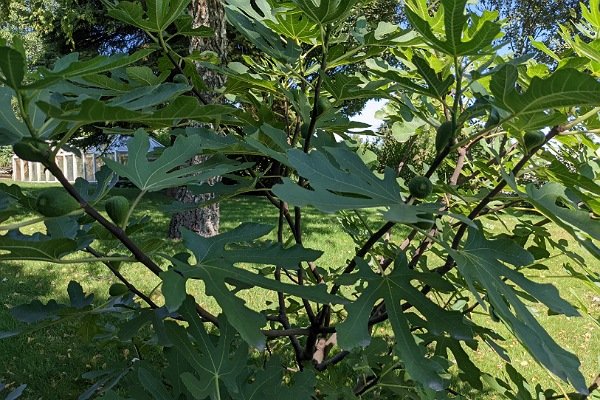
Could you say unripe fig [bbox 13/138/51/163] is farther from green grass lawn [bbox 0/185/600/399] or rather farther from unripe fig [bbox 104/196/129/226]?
green grass lawn [bbox 0/185/600/399]

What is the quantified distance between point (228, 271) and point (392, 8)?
1175 cm

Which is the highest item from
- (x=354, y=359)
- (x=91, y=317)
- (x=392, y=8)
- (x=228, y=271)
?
(x=392, y=8)

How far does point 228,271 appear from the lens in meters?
0.77

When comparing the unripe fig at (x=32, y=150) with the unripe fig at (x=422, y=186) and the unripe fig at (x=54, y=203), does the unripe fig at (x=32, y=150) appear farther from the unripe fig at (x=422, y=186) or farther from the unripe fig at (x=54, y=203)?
the unripe fig at (x=422, y=186)

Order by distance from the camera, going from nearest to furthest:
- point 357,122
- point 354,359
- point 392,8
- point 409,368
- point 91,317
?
point 409,368 < point 357,122 < point 91,317 < point 354,359 < point 392,8

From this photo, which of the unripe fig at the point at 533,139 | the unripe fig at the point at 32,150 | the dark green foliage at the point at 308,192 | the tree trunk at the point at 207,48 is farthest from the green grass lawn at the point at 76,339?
the unripe fig at the point at 32,150

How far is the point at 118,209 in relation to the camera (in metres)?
0.79

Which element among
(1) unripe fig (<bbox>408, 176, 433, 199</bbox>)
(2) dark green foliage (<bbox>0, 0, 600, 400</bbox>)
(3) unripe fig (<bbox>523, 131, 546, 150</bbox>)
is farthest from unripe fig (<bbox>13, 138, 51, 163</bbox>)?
(3) unripe fig (<bbox>523, 131, 546, 150</bbox>)

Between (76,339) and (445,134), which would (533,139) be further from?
(76,339)

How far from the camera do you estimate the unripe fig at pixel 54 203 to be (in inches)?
28.3

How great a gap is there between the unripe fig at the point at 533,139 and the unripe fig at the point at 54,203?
0.77 m

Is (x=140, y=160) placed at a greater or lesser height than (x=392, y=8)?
lesser

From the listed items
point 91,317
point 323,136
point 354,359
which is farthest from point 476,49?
point 91,317

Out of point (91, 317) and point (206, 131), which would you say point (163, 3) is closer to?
point (206, 131)
